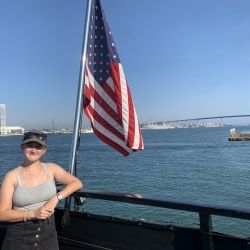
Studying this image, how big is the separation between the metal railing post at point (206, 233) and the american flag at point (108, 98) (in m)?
2.17

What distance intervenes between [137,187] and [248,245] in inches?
888

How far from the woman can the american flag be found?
2.02 meters

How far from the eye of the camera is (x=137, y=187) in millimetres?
25203

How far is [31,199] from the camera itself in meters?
2.89

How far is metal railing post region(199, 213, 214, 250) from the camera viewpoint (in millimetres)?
2941

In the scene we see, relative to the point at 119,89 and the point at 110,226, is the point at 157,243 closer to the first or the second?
the point at 110,226

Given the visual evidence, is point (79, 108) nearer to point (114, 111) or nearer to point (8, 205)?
point (114, 111)

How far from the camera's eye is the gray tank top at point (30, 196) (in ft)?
9.44

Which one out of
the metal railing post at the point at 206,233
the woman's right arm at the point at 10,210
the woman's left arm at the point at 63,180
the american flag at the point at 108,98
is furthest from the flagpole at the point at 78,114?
the metal railing post at the point at 206,233

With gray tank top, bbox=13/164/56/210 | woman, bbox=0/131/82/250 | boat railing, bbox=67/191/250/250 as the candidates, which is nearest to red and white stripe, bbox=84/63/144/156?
boat railing, bbox=67/191/250/250

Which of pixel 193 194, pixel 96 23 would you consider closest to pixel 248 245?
pixel 96 23

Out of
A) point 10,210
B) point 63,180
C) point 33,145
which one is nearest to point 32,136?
point 33,145

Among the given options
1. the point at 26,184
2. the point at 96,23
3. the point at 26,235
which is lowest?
the point at 26,235

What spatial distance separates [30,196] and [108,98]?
96.4 inches
